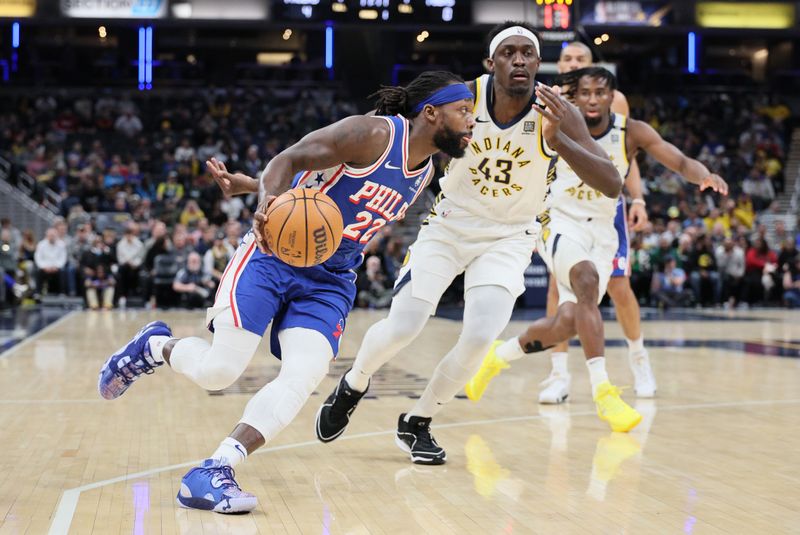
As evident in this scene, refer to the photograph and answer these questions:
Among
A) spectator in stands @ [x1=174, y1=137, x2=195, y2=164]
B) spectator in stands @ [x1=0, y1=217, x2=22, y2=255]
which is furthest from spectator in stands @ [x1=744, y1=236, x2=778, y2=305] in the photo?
spectator in stands @ [x1=0, y1=217, x2=22, y2=255]

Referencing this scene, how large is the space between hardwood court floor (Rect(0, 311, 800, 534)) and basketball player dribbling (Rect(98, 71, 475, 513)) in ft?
0.97

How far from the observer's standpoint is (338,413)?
16.3ft

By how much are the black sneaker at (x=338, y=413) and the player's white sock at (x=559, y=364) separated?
2.35 meters

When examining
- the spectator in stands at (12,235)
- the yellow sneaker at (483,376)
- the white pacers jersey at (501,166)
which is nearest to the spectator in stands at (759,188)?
the spectator in stands at (12,235)

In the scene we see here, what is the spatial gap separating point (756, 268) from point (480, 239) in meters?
16.1

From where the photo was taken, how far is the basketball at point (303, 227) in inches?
147

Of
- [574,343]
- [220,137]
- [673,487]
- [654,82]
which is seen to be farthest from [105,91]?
[673,487]

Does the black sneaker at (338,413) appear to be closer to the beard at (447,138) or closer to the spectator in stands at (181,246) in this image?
the beard at (447,138)

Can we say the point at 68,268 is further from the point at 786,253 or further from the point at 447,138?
the point at 447,138

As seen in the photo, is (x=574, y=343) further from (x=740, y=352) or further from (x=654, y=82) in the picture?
(x=654, y=82)

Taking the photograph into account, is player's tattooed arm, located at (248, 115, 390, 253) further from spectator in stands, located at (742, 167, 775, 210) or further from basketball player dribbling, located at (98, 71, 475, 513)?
spectator in stands, located at (742, 167, 775, 210)

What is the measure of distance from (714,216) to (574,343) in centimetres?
1144

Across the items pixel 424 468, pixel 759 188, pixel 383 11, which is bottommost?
pixel 424 468

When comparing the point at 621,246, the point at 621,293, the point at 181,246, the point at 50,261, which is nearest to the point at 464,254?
the point at 621,246
